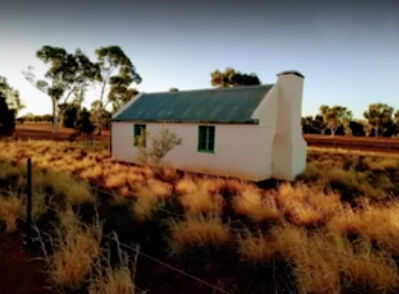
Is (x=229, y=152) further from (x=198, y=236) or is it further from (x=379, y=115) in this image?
(x=379, y=115)

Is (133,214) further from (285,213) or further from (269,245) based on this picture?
(285,213)

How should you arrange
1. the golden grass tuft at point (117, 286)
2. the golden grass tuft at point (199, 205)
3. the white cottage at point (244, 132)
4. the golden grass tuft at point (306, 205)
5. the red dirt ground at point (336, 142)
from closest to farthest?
the golden grass tuft at point (117, 286), the golden grass tuft at point (306, 205), the golden grass tuft at point (199, 205), the white cottage at point (244, 132), the red dirt ground at point (336, 142)

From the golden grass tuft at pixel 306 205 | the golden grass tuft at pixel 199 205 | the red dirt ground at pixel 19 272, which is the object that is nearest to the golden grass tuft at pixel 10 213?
the red dirt ground at pixel 19 272

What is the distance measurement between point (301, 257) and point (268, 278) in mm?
601

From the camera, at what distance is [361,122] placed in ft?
258

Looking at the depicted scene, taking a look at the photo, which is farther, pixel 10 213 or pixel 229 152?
pixel 229 152

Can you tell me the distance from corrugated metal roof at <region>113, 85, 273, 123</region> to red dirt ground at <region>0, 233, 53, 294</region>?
8971 mm

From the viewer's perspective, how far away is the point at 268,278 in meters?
3.99

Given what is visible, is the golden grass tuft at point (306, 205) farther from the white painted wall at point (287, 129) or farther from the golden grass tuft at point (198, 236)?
the white painted wall at point (287, 129)

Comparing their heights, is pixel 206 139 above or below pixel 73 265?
above

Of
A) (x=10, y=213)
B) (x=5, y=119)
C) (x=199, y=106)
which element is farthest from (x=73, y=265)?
(x=5, y=119)

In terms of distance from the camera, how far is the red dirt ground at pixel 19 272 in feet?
11.8

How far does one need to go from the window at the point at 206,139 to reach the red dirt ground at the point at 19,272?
29.0 ft

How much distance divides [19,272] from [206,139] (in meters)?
9.63
